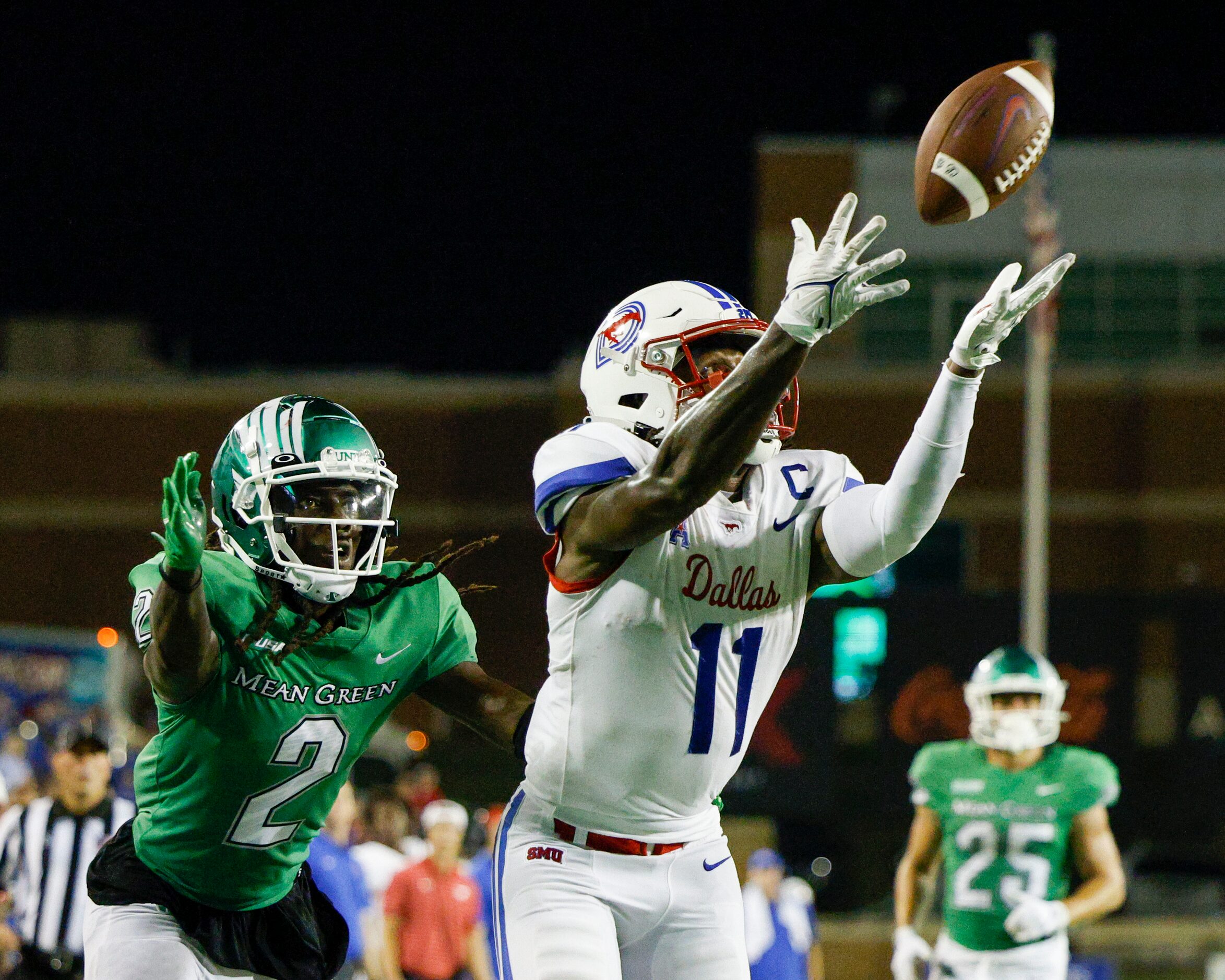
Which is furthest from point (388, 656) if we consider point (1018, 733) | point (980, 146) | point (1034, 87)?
point (1018, 733)

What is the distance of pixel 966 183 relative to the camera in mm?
3406

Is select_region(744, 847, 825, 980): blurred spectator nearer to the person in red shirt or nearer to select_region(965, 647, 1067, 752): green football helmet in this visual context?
the person in red shirt

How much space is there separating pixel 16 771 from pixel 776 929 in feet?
17.7

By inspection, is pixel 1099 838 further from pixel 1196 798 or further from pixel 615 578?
pixel 1196 798

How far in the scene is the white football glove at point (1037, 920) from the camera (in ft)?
19.2

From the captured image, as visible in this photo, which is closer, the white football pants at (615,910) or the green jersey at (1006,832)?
the white football pants at (615,910)

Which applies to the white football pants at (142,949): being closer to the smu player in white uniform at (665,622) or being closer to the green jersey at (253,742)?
the green jersey at (253,742)

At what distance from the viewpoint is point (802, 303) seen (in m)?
2.86

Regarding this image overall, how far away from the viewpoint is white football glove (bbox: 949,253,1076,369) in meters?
3.06

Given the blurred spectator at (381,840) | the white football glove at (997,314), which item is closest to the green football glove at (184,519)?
the white football glove at (997,314)

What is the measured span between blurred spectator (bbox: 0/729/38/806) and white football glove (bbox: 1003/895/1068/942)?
16.2ft

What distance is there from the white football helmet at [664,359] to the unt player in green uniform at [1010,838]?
→ 3217 mm

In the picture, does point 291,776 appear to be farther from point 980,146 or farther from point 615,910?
point 980,146

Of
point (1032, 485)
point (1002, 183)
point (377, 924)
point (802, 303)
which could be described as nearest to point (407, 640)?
point (802, 303)
